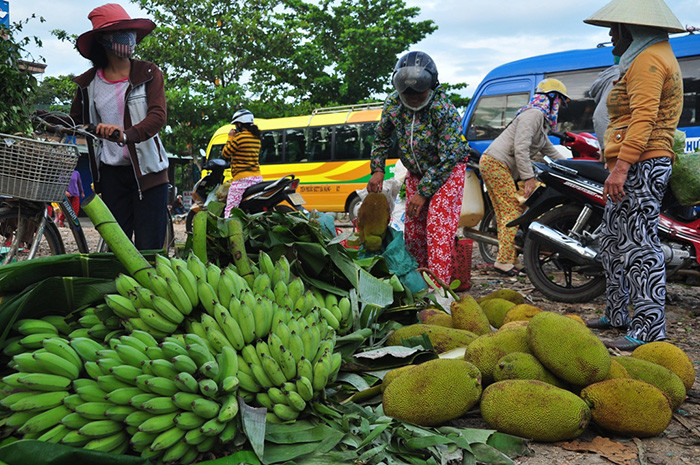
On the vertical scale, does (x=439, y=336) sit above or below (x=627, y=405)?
above

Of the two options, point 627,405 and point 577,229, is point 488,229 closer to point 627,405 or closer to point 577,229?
point 577,229

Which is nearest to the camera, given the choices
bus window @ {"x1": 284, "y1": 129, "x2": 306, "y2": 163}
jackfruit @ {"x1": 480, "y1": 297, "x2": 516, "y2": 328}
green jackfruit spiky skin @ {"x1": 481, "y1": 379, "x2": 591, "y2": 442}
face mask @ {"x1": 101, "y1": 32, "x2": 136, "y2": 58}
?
green jackfruit spiky skin @ {"x1": 481, "y1": 379, "x2": 591, "y2": 442}

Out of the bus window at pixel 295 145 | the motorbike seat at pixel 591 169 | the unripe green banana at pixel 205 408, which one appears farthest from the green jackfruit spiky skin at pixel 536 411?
the bus window at pixel 295 145

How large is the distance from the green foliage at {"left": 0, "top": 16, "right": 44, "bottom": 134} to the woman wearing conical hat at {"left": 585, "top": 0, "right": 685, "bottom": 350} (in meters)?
3.38

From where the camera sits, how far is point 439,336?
2287 millimetres

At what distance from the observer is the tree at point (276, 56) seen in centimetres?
2167

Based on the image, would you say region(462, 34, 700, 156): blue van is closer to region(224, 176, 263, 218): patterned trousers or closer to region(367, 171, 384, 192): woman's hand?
region(224, 176, 263, 218): patterned trousers

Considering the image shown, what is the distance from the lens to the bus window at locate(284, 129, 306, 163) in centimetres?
1541

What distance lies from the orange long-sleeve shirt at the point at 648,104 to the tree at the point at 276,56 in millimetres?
18746

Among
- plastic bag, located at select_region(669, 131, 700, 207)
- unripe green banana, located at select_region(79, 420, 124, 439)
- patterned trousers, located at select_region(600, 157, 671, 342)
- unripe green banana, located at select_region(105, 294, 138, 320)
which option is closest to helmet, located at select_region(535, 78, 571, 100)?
plastic bag, located at select_region(669, 131, 700, 207)

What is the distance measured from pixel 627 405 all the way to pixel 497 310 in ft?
3.18

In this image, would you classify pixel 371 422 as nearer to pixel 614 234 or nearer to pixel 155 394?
pixel 155 394

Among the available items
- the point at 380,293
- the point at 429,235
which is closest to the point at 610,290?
the point at 429,235

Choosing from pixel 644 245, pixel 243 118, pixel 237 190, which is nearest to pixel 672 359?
pixel 644 245
